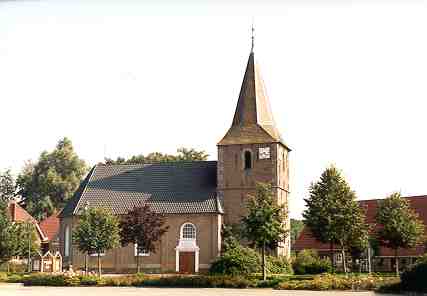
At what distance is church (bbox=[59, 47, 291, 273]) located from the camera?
57.5m

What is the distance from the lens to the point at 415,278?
102ft

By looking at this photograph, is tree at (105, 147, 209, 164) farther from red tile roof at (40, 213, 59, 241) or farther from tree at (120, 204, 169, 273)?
tree at (120, 204, 169, 273)

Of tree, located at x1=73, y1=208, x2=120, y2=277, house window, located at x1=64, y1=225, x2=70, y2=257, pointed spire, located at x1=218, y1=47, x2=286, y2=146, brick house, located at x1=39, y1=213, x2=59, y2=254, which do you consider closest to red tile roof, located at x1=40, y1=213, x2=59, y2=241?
brick house, located at x1=39, y1=213, x2=59, y2=254

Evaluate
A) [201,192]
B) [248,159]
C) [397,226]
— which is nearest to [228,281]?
[397,226]

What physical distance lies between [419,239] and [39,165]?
56.3 m

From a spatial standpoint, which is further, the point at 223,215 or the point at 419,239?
the point at 223,215

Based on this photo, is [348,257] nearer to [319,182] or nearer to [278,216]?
[319,182]

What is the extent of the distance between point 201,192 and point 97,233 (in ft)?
38.3

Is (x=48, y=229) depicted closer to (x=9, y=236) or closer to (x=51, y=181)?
(x=51, y=181)

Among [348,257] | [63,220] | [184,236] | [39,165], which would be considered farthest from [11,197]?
[348,257]

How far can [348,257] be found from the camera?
6125cm

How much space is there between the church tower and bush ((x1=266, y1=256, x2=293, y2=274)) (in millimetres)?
3810

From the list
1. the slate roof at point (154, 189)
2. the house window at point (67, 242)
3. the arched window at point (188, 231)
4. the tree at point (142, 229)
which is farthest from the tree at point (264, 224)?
the house window at point (67, 242)

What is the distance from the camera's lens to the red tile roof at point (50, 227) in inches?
3263
